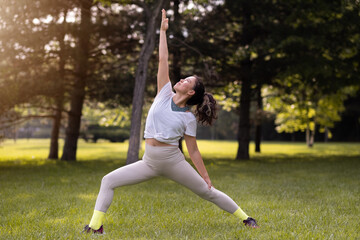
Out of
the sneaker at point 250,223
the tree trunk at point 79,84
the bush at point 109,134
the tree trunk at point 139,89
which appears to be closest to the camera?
the sneaker at point 250,223

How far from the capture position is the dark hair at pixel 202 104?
4180mm

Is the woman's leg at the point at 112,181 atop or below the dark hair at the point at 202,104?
below

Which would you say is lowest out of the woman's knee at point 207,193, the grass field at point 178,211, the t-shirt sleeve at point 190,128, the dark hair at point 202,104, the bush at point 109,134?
the bush at point 109,134

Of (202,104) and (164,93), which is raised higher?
(164,93)

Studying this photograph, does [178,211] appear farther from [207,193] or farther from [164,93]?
[164,93]

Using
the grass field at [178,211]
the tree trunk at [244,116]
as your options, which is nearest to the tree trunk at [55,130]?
the tree trunk at [244,116]

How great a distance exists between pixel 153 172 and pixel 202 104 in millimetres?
984

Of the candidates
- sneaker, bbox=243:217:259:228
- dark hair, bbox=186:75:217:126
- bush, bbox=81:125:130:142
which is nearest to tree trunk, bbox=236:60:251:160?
sneaker, bbox=243:217:259:228

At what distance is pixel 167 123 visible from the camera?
409 centimetres

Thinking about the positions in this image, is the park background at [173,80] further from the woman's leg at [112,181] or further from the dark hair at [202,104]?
the dark hair at [202,104]

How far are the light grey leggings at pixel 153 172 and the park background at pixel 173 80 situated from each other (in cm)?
52

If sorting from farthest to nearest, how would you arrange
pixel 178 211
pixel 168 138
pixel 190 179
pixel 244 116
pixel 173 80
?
pixel 244 116 < pixel 173 80 < pixel 178 211 < pixel 190 179 < pixel 168 138

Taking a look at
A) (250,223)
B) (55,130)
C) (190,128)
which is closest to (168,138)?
(190,128)

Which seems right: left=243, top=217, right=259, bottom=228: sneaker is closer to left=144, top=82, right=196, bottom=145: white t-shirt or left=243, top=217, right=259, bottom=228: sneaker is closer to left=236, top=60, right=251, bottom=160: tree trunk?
left=144, top=82, right=196, bottom=145: white t-shirt
